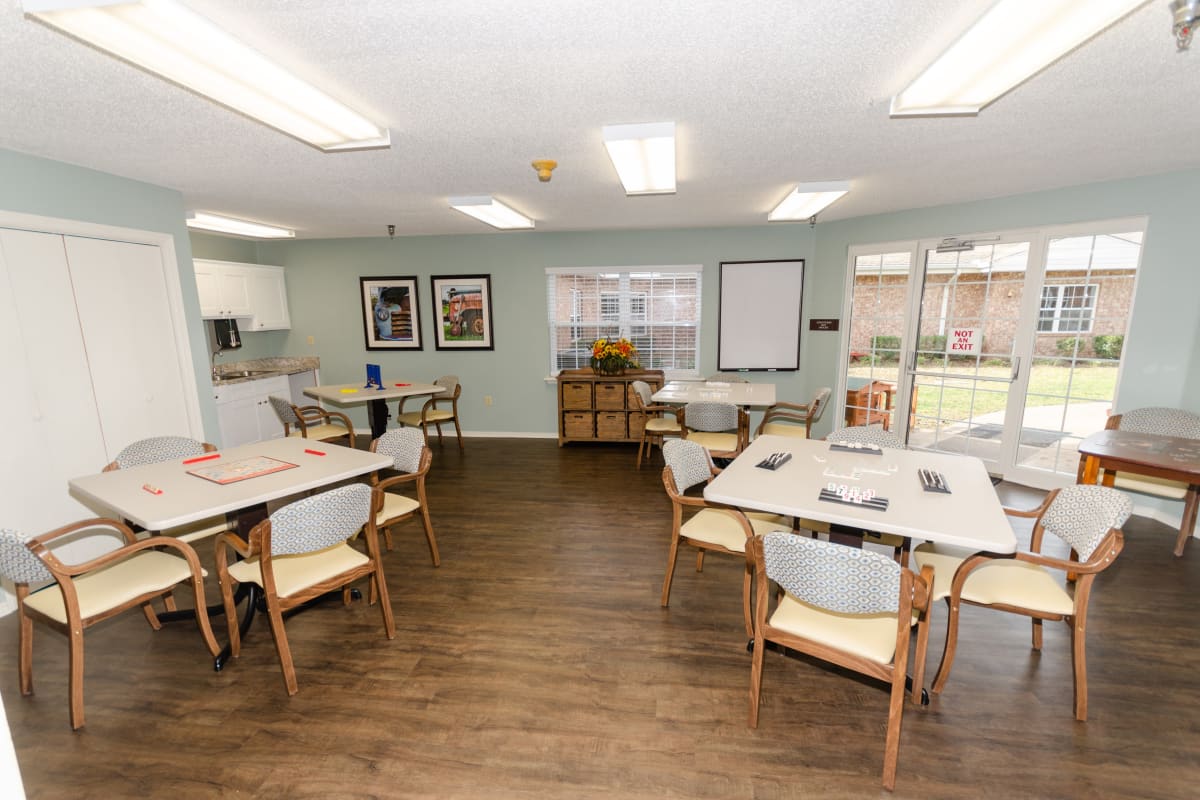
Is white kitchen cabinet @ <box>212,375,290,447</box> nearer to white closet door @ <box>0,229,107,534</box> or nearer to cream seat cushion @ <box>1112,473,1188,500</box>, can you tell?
white closet door @ <box>0,229,107,534</box>

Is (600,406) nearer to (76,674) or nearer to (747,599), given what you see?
(747,599)

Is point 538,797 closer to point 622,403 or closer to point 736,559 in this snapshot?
point 736,559

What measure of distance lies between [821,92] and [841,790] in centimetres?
273

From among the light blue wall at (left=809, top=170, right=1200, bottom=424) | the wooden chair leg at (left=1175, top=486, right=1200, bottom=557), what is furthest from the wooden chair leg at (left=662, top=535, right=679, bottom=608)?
the light blue wall at (left=809, top=170, right=1200, bottom=424)

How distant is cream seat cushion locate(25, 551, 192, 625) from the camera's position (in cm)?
202

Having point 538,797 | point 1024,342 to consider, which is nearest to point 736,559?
point 538,797

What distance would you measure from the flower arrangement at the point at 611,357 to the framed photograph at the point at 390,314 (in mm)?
2450

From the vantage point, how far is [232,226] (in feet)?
15.9

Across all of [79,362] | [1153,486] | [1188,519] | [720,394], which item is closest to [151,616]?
[79,362]

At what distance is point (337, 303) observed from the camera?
6453 mm

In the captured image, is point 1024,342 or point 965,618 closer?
point 965,618

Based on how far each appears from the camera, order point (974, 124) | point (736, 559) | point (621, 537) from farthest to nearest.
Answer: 1. point (621, 537)
2. point (736, 559)
3. point (974, 124)

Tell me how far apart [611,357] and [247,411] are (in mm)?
4090

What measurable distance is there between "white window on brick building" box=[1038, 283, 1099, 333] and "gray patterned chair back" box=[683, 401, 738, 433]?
279 centimetres
